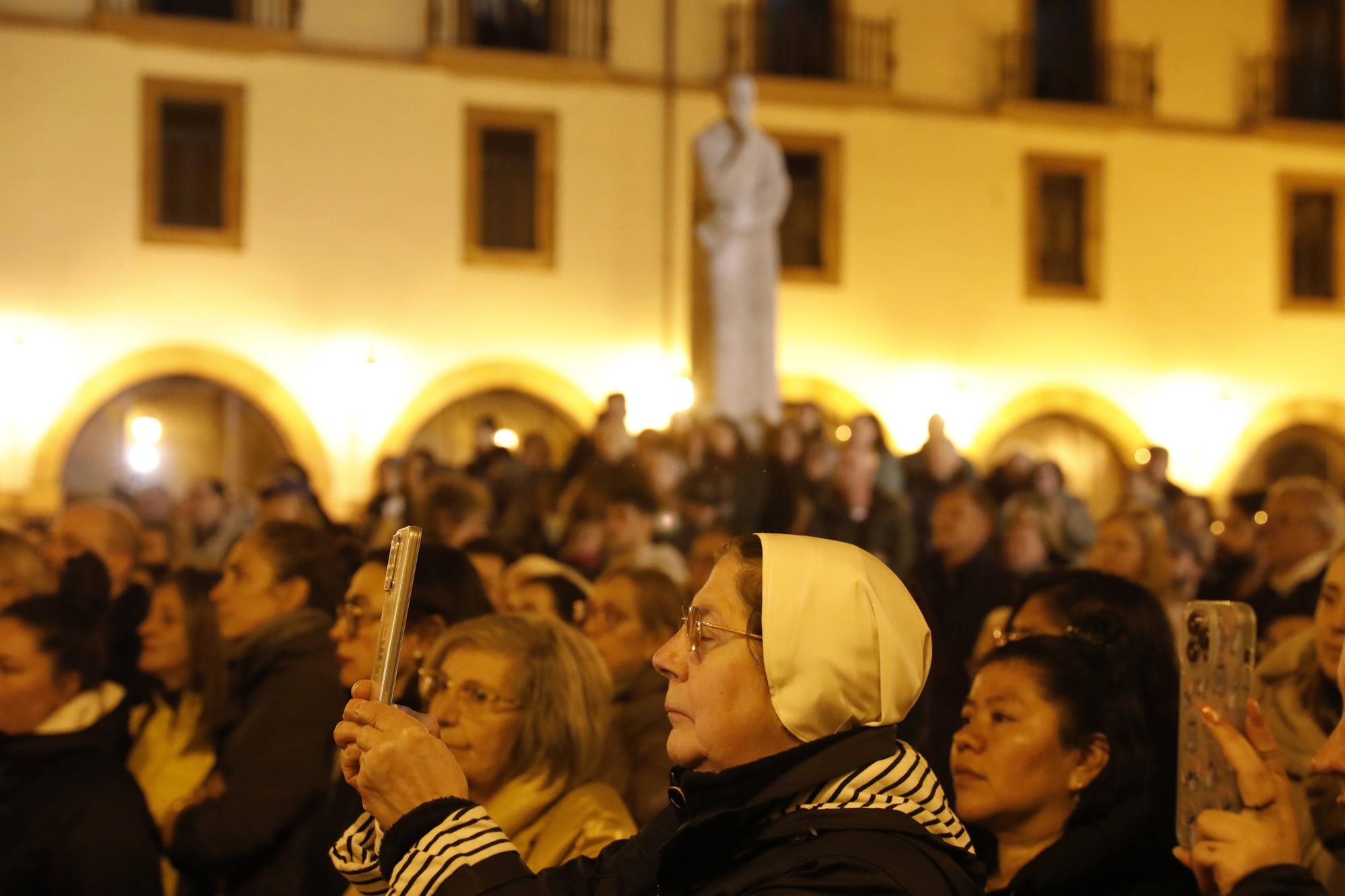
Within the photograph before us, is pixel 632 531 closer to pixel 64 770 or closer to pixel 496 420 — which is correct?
pixel 64 770

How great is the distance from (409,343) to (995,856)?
14.7 metres

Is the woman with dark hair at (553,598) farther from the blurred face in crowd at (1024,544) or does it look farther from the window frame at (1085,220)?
the window frame at (1085,220)

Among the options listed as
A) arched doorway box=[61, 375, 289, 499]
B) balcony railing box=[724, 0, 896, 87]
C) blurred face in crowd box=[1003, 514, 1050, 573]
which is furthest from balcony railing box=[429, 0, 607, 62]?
blurred face in crowd box=[1003, 514, 1050, 573]

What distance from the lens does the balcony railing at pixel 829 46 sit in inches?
751

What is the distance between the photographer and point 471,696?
3148mm

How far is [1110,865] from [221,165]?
15909 mm

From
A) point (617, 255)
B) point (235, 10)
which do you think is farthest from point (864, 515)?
point (235, 10)

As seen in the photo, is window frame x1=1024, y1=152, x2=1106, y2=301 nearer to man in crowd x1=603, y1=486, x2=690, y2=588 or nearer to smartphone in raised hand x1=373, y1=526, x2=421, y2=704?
man in crowd x1=603, y1=486, x2=690, y2=588

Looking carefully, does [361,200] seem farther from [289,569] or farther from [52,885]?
[52,885]

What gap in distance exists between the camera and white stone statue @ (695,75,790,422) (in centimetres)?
1150

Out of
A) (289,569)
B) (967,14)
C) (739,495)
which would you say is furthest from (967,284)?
(289,569)

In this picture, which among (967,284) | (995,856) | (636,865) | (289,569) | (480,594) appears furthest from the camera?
(967,284)

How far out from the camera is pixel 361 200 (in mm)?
17312

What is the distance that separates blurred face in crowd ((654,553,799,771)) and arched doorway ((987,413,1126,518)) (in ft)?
58.2
